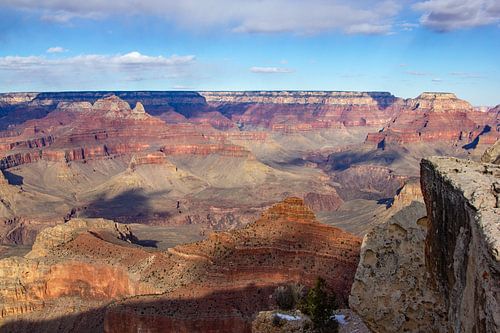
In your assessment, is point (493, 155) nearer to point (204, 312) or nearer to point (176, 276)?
point (204, 312)

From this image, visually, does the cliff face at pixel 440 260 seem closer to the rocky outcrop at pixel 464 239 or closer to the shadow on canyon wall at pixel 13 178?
the rocky outcrop at pixel 464 239

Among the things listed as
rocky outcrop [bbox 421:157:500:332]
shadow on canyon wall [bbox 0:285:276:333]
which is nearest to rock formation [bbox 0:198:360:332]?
shadow on canyon wall [bbox 0:285:276:333]

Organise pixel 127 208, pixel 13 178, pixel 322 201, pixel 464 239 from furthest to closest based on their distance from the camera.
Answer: pixel 13 178
pixel 322 201
pixel 127 208
pixel 464 239

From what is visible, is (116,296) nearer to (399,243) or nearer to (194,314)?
(194,314)

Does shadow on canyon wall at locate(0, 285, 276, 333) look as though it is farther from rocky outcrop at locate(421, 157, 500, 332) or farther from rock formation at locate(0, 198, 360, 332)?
rocky outcrop at locate(421, 157, 500, 332)

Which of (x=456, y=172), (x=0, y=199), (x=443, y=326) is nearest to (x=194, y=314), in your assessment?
(x=443, y=326)

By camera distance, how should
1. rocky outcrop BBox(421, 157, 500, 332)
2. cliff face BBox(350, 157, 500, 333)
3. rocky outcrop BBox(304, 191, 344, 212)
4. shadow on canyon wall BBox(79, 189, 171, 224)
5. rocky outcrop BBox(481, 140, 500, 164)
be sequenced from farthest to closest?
rocky outcrop BBox(304, 191, 344, 212)
shadow on canyon wall BBox(79, 189, 171, 224)
rocky outcrop BBox(481, 140, 500, 164)
cliff face BBox(350, 157, 500, 333)
rocky outcrop BBox(421, 157, 500, 332)

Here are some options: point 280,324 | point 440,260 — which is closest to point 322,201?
point 280,324
